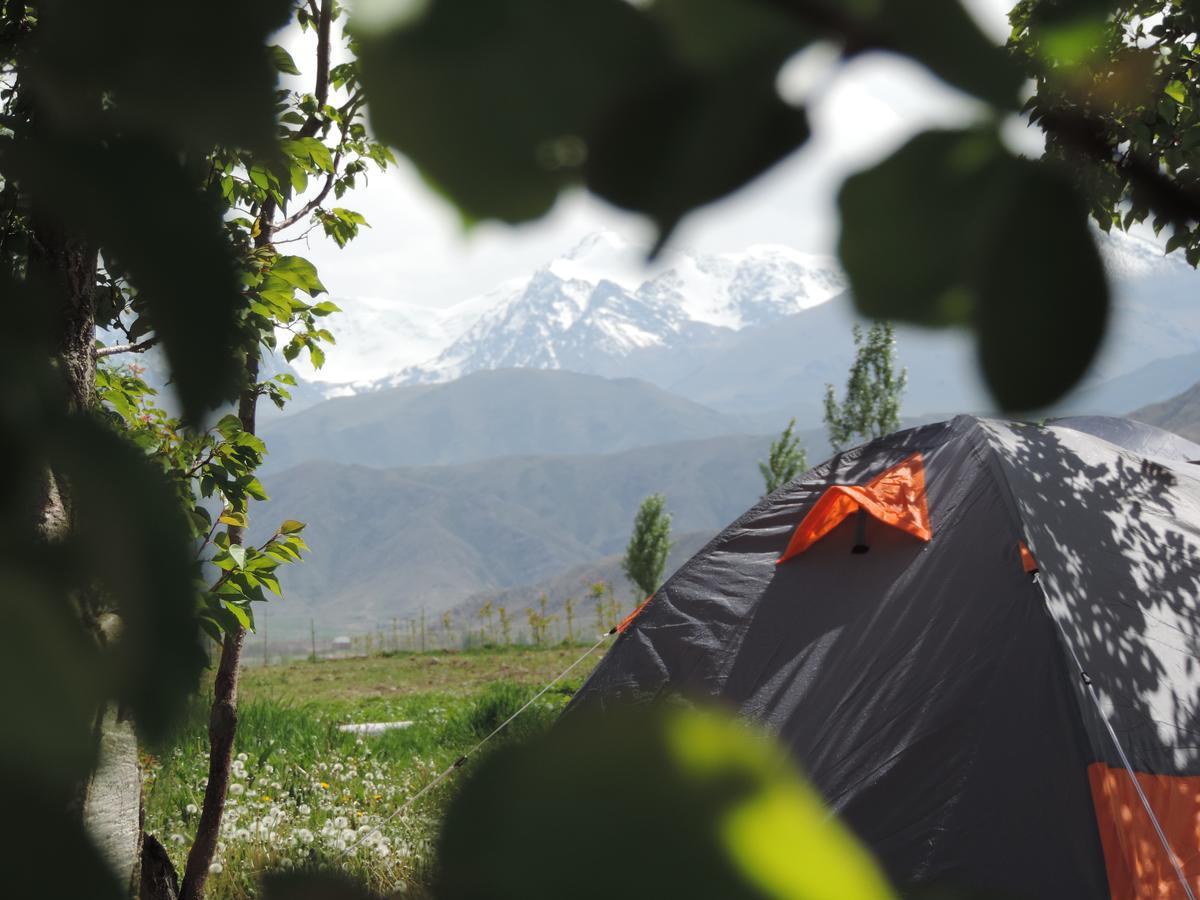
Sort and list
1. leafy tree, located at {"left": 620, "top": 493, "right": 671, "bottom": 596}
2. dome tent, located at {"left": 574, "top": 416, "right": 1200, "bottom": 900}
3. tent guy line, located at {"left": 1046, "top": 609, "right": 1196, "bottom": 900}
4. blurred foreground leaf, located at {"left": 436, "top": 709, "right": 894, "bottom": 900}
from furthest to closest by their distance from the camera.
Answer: leafy tree, located at {"left": 620, "top": 493, "right": 671, "bottom": 596}
dome tent, located at {"left": 574, "top": 416, "right": 1200, "bottom": 900}
tent guy line, located at {"left": 1046, "top": 609, "right": 1196, "bottom": 900}
blurred foreground leaf, located at {"left": 436, "top": 709, "right": 894, "bottom": 900}

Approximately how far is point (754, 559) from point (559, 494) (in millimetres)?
97959

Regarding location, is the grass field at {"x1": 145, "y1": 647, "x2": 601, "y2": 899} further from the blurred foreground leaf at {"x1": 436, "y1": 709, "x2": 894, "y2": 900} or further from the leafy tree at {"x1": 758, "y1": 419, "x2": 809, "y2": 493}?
the leafy tree at {"x1": 758, "y1": 419, "x2": 809, "y2": 493}

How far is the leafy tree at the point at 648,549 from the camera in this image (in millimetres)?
16984

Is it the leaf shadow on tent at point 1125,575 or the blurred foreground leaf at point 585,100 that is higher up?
the blurred foreground leaf at point 585,100

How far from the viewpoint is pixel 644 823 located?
12cm

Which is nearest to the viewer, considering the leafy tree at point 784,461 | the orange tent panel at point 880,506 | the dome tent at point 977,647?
the dome tent at point 977,647

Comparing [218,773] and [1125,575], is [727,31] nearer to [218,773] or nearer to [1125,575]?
[218,773]

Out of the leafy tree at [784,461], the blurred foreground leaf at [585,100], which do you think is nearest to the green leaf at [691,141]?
the blurred foreground leaf at [585,100]

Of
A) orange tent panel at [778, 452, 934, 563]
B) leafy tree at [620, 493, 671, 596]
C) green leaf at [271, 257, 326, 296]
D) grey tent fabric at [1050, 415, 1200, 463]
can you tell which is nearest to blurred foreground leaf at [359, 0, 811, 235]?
green leaf at [271, 257, 326, 296]

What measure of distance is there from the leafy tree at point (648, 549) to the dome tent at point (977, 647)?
13.2 metres

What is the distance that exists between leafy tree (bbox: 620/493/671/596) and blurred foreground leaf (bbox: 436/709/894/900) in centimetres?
1674

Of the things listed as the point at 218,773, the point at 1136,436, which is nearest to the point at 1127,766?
the point at 218,773

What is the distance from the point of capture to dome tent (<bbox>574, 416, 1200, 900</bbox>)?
2.47 meters

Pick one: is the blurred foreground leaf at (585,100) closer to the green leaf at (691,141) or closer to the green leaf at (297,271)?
the green leaf at (691,141)
